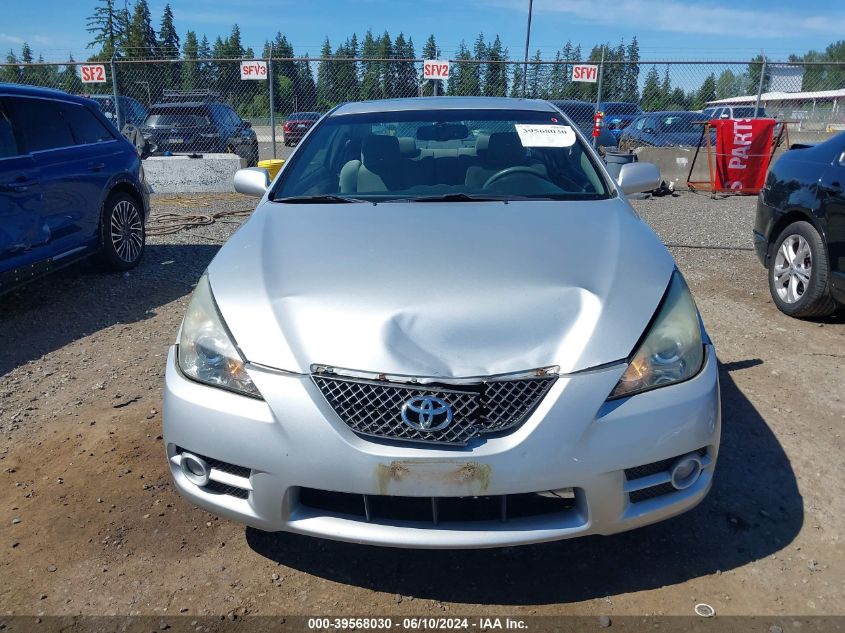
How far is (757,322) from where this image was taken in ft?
16.4

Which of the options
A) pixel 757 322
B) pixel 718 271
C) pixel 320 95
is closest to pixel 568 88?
pixel 320 95

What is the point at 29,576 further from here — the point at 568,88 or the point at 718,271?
the point at 568,88

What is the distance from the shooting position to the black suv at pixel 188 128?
43.2 feet

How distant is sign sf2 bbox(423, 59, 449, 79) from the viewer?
13.2 meters

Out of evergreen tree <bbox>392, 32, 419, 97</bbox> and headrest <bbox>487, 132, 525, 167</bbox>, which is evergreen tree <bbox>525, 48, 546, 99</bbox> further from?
headrest <bbox>487, 132, 525, 167</bbox>

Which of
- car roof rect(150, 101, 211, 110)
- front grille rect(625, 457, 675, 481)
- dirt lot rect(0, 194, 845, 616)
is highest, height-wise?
car roof rect(150, 101, 211, 110)

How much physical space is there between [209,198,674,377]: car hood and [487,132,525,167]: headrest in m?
0.69

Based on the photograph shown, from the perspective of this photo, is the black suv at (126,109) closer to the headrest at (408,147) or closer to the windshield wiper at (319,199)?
the headrest at (408,147)

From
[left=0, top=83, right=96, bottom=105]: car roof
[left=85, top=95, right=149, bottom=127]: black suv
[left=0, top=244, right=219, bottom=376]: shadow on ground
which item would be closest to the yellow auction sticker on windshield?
[left=0, top=244, right=219, bottom=376]: shadow on ground

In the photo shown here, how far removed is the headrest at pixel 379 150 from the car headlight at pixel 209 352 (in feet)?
4.69

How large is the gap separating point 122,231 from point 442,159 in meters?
4.20

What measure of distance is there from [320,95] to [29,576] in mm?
14309

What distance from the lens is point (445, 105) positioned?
13.0 ft

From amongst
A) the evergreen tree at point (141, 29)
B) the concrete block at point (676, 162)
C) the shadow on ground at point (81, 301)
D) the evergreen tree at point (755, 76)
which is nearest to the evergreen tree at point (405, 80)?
the concrete block at point (676, 162)
